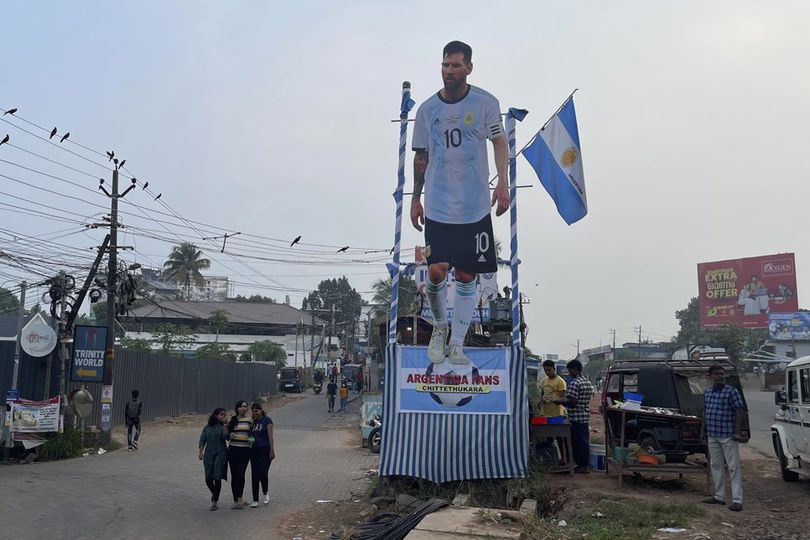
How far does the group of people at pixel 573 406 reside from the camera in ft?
38.2

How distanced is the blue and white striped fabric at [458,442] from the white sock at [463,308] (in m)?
0.87

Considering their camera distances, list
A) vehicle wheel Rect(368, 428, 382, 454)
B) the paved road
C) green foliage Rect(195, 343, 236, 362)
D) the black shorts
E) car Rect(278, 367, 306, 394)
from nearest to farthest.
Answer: the paved road
the black shorts
vehicle wheel Rect(368, 428, 382, 454)
green foliage Rect(195, 343, 236, 362)
car Rect(278, 367, 306, 394)

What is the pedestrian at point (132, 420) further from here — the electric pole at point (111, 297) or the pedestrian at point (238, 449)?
the pedestrian at point (238, 449)

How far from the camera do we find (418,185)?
11.5 m

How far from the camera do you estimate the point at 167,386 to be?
28859mm

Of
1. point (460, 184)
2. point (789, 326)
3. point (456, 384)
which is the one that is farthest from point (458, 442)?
point (789, 326)

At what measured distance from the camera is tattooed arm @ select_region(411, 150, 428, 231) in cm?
1145

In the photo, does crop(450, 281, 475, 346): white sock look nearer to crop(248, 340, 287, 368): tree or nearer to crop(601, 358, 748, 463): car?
crop(601, 358, 748, 463): car

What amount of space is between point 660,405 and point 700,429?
1.58 metres

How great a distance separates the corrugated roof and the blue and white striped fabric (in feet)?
191

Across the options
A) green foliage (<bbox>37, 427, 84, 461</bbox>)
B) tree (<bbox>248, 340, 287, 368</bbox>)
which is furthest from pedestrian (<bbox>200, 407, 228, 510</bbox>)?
tree (<bbox>248, 340, 287, 368</bbox>)

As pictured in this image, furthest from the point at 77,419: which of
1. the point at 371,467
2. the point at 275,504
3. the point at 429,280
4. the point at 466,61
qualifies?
the point at 466,61

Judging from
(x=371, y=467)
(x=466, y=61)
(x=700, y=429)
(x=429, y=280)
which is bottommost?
(x=371, y=467)

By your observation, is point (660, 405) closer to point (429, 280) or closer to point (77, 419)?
point (429, 280)
